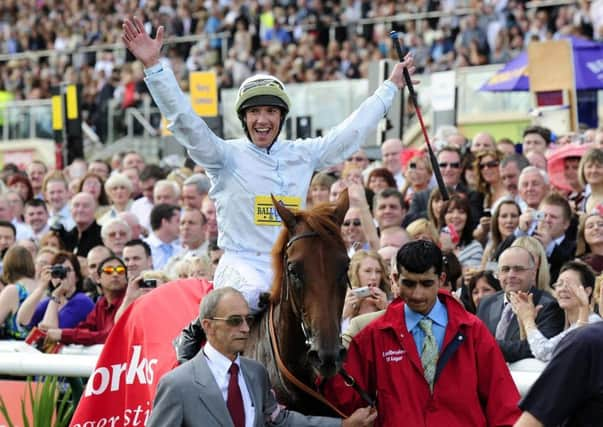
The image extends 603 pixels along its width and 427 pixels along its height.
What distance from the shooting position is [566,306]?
830 centimetres

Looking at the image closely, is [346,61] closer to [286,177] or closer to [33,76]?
[33,76]

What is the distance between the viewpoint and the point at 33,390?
9.43 meters

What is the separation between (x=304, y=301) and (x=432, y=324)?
0.58 metres

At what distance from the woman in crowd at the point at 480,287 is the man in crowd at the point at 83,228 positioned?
4.92 metres

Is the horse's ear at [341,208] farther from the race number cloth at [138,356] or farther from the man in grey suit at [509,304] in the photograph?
the man in grey suit at [509,304]

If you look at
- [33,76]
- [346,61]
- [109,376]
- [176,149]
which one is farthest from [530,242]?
[33,76]

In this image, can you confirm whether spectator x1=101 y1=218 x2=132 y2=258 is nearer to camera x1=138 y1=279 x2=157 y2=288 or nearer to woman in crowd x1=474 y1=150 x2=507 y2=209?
camera x1=138 y1=279 x2=157 y2=288

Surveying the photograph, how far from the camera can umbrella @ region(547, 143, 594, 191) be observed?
12.1 m

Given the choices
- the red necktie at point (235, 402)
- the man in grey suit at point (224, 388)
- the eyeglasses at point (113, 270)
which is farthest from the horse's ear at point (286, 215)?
the eyeglasses at point (113, 270)

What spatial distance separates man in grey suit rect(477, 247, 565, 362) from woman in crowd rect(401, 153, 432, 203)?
382cm

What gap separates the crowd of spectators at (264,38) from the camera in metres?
22.1

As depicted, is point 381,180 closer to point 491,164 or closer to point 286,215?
point 491,164

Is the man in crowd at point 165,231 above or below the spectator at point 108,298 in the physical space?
above

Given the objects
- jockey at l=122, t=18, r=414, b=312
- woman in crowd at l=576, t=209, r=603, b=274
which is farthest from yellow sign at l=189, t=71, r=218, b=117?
jockey at l=122, t=18, r=414, b=312
